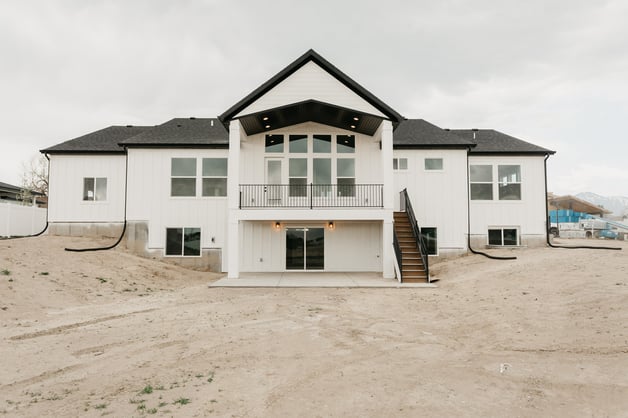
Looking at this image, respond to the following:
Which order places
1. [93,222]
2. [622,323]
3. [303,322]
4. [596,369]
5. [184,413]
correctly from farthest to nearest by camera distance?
[93,222], [303,322], [622,323], [596,369], [184,413]

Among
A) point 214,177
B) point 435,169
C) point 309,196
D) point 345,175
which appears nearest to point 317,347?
point 309,196

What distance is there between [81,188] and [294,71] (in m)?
11.9

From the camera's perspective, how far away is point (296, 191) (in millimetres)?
16500

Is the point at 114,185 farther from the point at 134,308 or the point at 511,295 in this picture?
the point at 511,295

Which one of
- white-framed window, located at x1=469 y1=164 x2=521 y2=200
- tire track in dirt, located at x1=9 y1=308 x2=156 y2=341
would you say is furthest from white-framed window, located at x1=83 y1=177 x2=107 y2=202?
white-framed window, located at x1=469 y1=164 x2=521 y2=200

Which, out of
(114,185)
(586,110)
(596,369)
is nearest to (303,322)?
(596,369)

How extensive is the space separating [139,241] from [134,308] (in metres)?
8.09

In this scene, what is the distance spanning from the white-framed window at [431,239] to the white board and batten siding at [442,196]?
146 mm

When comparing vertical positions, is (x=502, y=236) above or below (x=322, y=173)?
below

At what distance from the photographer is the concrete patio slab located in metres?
12.7

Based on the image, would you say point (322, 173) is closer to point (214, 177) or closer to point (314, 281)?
point (214, 177)

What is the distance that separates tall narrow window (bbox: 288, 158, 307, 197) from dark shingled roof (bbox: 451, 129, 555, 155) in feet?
27.7

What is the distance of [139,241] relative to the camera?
16750 millimetres

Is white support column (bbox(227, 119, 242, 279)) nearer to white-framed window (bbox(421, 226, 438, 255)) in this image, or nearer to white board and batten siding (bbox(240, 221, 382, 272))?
white board and batten siding (bbox(240, 221, 382, 272))
